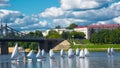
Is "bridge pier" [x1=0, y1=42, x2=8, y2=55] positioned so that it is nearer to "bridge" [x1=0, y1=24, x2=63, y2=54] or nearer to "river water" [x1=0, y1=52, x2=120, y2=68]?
"bridge" [x1=0, y1=24, x2=63, y2=54]

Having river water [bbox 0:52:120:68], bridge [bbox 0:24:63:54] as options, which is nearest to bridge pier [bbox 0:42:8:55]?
bridge [bbox 0:24:63:54]

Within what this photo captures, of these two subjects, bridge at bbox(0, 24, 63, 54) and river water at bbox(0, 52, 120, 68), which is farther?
bridge at bbox(0, 24, 63, 54)

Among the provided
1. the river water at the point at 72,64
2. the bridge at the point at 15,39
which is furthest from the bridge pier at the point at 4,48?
the river water at the point at 72,64

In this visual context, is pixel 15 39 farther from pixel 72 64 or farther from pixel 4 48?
pixel 72 64

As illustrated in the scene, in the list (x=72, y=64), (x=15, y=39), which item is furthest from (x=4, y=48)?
(x=72, y=64)

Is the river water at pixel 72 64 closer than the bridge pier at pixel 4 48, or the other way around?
the river water at pixel 72 64

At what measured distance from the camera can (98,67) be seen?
68.5m

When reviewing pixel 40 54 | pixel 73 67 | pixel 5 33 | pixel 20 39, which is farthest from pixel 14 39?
pixel 73 67

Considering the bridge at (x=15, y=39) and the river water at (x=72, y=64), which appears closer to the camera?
the river water at (x=72, y=64)

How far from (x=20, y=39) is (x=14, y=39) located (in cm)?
402

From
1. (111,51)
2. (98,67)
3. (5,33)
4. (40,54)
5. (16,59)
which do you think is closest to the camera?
(98,67)

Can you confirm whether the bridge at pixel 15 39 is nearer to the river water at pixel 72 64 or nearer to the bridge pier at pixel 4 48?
the bridge pier at pixel 4 48

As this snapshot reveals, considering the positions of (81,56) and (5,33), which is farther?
(5,33)

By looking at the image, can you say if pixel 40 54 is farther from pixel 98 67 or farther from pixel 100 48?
pixel 100 48
